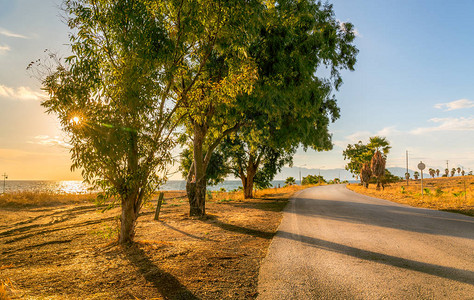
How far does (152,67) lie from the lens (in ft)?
24.0

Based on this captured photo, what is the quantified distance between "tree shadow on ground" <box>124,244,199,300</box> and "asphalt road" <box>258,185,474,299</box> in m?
1.29

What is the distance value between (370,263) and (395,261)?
2.01ft

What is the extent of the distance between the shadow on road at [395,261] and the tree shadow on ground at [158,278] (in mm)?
3922

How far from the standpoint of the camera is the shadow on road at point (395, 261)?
16.2 ft

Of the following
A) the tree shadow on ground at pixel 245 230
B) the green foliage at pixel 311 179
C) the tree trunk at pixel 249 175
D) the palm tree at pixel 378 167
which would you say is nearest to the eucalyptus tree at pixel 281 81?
the tree shadow on ground at pixel 245 230

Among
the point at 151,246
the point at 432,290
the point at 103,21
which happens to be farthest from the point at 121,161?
the point at 432,290

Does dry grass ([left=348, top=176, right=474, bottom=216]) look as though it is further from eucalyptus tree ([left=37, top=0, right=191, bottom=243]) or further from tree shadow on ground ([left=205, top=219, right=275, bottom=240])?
eucalyptus tree ([left=37, top=0, right=191, bottom=243])

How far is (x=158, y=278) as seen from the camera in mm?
5133

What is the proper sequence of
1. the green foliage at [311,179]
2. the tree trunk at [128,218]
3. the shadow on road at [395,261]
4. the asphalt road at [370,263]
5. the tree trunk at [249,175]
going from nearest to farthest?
1. the asphalt road at [370,263]
2. the shadow on road at [395,261]
3. the tree trunk at [128,218]
4. the tree trunk at [249,175]
5. the green foliage at [311,179]

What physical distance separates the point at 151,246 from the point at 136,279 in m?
2.32

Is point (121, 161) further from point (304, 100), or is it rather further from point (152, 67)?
point (304, 100)

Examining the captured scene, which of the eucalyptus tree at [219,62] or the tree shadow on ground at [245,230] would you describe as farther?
the tree shadow on ground at [245,230]

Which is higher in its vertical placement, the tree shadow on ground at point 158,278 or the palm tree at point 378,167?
the palm tree at point 378,167

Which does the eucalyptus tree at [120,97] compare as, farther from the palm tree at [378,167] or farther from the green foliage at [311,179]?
the green foliage at [311,179]
